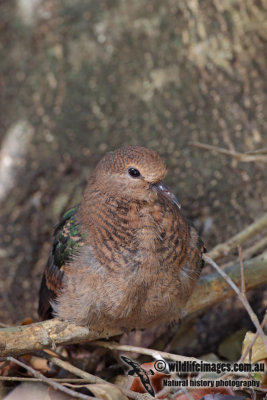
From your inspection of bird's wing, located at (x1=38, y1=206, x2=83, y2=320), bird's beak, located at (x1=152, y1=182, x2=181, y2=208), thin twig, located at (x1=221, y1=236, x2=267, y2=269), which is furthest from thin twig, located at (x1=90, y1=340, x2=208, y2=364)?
thin twig, located at (x1=221, y1=236, x2=267, y2=269)

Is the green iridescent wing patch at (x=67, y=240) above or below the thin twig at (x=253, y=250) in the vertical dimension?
below

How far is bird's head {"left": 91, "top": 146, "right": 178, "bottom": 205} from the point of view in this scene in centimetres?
308

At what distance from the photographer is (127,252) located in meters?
3.18

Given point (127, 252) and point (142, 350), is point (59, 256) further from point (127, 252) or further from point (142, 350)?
point (142, 350)

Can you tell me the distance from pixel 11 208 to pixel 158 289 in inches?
72.3

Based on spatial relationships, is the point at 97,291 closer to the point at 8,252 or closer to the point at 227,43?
the point at 8,252

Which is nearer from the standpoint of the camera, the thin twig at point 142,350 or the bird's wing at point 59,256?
the thin twig at point 142,350

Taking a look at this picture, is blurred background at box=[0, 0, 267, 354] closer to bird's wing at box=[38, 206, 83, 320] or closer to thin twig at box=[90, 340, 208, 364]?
bird's wing at box=[38, 206, 83, 320]

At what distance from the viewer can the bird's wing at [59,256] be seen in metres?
3.43

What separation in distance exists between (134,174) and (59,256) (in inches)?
31.6

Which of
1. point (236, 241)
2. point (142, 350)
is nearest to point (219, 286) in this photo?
point (236, 241)

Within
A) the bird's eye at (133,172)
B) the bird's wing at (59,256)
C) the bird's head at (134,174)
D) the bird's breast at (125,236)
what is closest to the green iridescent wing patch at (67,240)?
the bird's wing at (59,256)

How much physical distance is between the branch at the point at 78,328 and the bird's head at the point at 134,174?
876mm

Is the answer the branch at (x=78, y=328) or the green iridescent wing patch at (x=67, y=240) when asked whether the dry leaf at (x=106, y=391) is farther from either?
the green iridescent wing patch at (x=67, y=240)
